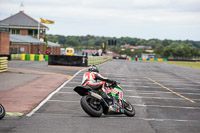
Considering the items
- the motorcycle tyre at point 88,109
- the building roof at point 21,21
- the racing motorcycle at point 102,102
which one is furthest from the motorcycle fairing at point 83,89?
the building roof at point 21,21

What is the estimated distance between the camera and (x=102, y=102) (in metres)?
9.61

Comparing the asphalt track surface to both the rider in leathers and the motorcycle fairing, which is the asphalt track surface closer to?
the motorcycle fairing

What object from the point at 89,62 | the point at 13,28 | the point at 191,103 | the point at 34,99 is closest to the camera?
the point at 34,99

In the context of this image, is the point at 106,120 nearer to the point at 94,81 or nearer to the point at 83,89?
the point at 83,89

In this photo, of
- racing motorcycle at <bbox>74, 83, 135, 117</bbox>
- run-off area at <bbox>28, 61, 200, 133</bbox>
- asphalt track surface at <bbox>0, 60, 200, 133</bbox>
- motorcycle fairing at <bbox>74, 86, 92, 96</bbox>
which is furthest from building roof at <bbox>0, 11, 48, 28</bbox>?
motorcycle fairing at <bbox>74, 86, 92, 96</bbox>

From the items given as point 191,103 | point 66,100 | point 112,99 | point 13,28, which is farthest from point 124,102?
point 13,28

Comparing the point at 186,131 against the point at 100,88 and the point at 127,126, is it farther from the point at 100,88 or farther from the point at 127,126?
the point at 100,88

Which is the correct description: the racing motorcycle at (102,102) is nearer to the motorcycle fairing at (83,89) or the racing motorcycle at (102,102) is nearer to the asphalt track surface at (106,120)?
the motorcycle fairing at (83,89)

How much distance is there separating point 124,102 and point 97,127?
2.36 metres

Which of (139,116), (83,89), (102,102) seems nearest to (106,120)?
(102,102)

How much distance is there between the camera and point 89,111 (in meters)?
9.40

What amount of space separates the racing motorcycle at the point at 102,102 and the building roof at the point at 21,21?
80653 millimetres

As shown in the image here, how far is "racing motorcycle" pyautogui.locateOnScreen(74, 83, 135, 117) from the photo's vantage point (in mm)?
9405

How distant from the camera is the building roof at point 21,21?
290ft
